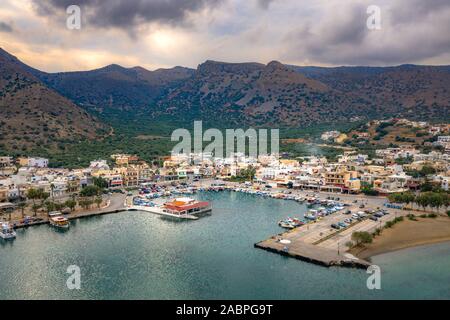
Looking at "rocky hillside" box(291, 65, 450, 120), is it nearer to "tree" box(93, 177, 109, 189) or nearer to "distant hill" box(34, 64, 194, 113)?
"distant hill" box(34, 64, 194, 113)

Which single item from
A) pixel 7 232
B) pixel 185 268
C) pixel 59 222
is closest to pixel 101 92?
pixel 59 222

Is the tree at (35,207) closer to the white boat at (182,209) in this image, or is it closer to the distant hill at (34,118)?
the white boat at (182,209)

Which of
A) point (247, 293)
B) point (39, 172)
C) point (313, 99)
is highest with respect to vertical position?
point (313, 99)

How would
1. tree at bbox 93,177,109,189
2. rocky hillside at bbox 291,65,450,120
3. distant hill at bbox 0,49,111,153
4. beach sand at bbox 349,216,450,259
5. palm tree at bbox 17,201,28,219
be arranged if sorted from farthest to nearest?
rocky hillside at bbox 291,65,450,120 → distant hill at bbox 0,49,111,153 → tree at bbox 93,177,109,189 → palm tree at bbox 17,201,28,219 → beach sand at bbox 349,216,450,259

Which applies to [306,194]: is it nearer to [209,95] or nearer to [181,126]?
[181,126]

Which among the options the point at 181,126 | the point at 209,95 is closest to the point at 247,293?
the point at 181,126

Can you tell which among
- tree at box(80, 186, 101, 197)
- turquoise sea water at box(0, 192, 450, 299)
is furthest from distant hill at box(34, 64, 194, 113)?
turquoise sea water at box(0, 192, 450, 299)
